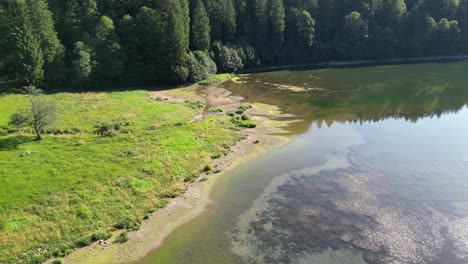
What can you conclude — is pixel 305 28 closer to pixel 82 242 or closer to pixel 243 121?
pixel 243 121

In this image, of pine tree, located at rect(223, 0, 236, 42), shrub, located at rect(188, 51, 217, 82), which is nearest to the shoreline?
pine tree, located at rect(223, 0, 236, 42)

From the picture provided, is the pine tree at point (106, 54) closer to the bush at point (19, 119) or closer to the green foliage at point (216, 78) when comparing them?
the green foliage at point (216, 78)

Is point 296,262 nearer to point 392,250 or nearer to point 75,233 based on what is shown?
point 392,250

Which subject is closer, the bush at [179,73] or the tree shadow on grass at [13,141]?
the tree shadow on grass at [13,141]

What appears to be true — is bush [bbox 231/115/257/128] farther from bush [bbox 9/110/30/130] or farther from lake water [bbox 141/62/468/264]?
bush [bbox 9/110/30/130]

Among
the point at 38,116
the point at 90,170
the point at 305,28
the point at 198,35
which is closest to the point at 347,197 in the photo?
the point at 90,170

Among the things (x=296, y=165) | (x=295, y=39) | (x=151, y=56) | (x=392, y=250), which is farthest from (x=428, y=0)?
(x=392, y=250)

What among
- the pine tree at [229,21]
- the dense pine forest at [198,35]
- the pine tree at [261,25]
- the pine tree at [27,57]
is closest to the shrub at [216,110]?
the dense pine forest at [198,35]
